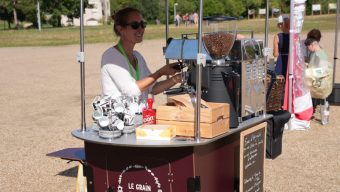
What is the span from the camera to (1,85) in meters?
14.5

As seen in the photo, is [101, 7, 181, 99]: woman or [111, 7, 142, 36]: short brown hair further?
[111, 7, 142, 36]: short brown hair

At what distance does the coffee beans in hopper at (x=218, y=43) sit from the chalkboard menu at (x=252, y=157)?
62 centimetres

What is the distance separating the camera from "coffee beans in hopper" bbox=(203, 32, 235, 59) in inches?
138

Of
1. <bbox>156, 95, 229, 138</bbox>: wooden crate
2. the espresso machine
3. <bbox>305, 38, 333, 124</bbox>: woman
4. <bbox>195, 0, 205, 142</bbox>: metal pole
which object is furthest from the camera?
<bbox>305, 38, 333, 124</bbox>: woman

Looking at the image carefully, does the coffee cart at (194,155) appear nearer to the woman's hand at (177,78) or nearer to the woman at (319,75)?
the woman's hand at (177,78)

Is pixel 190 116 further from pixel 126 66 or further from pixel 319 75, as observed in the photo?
pixel 319 75

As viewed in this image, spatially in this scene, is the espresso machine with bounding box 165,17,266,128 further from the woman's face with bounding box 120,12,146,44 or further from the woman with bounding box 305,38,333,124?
the woman with bounding box 305,38,333,124

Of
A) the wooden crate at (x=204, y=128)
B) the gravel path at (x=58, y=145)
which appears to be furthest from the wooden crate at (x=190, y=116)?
the gravel path at (x=58, y=145)

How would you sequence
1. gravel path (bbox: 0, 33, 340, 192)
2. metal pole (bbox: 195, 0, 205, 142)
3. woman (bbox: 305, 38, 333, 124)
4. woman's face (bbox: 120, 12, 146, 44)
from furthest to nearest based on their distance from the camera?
woman (bbox: 305, 38, 333, 124) → gravel path (bbox: 0, 33, 340, 192) → woman's face (bbox: 120, 12, 146, 44) → metal pole (bbox: 195, 0, 205, 142)

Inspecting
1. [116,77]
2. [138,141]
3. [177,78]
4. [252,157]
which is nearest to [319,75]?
[252,157]

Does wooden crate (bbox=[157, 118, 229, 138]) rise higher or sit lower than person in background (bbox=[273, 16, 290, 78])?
lower

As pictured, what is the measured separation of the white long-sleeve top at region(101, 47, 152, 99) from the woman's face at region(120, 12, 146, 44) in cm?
14

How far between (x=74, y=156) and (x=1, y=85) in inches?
419

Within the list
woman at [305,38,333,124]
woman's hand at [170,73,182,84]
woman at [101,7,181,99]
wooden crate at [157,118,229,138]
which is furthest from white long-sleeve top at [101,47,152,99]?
woman at [305,38,333,124]
